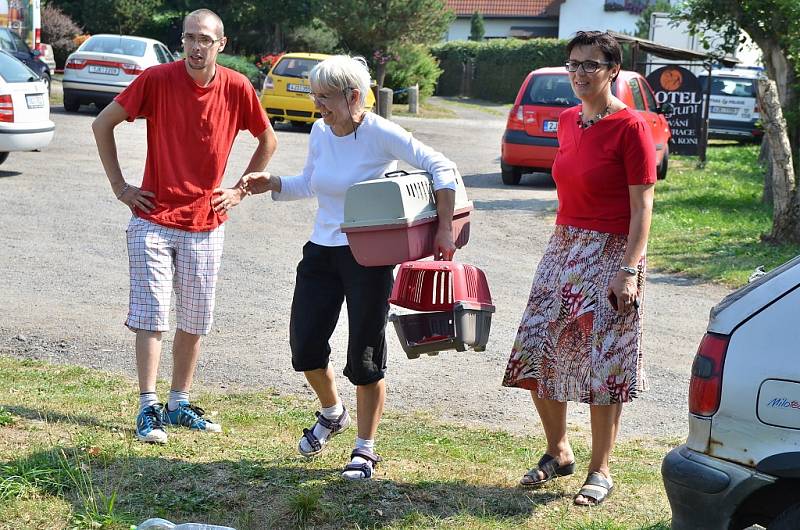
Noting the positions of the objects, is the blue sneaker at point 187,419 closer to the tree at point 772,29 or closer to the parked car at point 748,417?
the parked car at point 748,417

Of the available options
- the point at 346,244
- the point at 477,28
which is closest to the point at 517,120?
the point at 346,244

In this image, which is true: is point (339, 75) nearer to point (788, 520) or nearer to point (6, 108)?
point (788, 520)

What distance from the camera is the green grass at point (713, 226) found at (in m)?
11.1

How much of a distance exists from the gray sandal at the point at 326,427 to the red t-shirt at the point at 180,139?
3.59 feet

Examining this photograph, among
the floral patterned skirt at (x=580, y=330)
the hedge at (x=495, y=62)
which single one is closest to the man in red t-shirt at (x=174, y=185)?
the floral patterned skirt at (x=580, y=330)

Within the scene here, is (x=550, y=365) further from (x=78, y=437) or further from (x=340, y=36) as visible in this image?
(x=340, y=36)

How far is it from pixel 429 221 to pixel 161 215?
1.42 metres

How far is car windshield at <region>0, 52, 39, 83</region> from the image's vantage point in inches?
546

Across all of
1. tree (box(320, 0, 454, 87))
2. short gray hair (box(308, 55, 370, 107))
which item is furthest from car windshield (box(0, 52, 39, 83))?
tree (box(320, 0, 454, 87))

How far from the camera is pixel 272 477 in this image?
488 centimetres

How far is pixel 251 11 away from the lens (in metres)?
42.0

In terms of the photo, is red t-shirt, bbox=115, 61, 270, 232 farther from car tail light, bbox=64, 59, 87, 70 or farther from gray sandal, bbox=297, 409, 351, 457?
car tail light, bbox=64, 59, 87, 70

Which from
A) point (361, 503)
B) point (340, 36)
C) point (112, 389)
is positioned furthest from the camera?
point (340, 36)

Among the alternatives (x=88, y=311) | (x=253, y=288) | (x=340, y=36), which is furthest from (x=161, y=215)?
(x=340, y=36)
